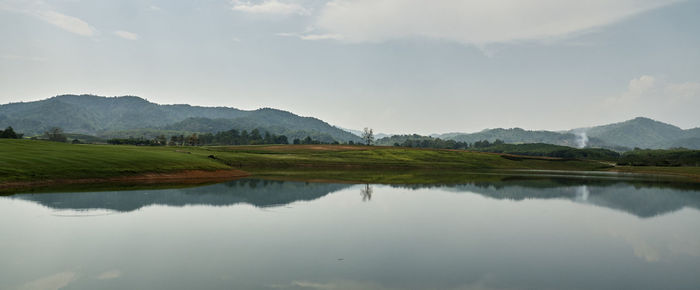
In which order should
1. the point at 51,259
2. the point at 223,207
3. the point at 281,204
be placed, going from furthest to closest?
the point at 281,204
the point at 223,207
the point at 51,259

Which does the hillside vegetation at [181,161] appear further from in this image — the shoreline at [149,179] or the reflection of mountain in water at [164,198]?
the reflection of mountain in water at [164,198]

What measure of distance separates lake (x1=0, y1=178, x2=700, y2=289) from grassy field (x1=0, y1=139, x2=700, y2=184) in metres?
18.5

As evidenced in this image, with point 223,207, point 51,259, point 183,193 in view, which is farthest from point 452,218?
point 183,193

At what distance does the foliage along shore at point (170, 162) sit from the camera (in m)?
56.4

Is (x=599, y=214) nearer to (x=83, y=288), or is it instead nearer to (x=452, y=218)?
(x=452, y=218)

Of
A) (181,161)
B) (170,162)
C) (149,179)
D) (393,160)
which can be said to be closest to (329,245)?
(149,179)

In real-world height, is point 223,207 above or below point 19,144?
below

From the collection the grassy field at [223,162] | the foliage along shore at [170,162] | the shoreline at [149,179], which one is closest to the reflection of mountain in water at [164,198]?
the shoreline at [149,179]

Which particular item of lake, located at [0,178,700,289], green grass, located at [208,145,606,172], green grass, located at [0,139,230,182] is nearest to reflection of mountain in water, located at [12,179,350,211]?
lake, located at [0,178,700,289]

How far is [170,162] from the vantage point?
7825cm

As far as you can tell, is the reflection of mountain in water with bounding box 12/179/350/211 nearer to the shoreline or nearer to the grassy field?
the shoreline

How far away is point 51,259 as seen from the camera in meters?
19.4

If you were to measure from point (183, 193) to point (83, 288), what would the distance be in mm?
34955

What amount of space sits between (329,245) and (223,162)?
83.1 m
